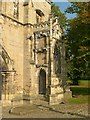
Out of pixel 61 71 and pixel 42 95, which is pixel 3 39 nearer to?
pixel 42 95

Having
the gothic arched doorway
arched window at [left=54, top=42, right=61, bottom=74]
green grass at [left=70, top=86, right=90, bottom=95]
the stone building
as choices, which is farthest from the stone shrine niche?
green grass at [left=70, top=86, right=90, bottom=95]

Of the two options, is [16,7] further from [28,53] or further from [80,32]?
[80,32]

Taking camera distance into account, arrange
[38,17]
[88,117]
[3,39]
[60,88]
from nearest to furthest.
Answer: [88,117] < [3,39] < [60,88] < [38,17]

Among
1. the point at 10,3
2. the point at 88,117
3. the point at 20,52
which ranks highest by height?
the point at 10,3

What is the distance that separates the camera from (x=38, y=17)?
22.8 metres

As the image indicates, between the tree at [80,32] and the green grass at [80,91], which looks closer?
the tree at [80,32]

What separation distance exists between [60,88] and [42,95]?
8.97ft

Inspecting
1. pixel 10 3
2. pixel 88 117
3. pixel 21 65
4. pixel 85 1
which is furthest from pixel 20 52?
pixel 88 117

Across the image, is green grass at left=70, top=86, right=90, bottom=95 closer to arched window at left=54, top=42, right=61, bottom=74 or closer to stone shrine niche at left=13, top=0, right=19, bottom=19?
arched window at left=54, top=42, right=61, bottom=74

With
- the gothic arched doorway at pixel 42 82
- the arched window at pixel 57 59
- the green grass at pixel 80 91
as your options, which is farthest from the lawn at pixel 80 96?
the arched window at pixel 57 59

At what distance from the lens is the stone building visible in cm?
1759

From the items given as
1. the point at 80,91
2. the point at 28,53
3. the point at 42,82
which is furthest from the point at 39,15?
the point at 80,91

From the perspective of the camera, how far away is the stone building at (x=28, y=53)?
57.7ft

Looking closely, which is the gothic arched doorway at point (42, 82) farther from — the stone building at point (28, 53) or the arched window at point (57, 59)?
the arched window at point (57, 59)
